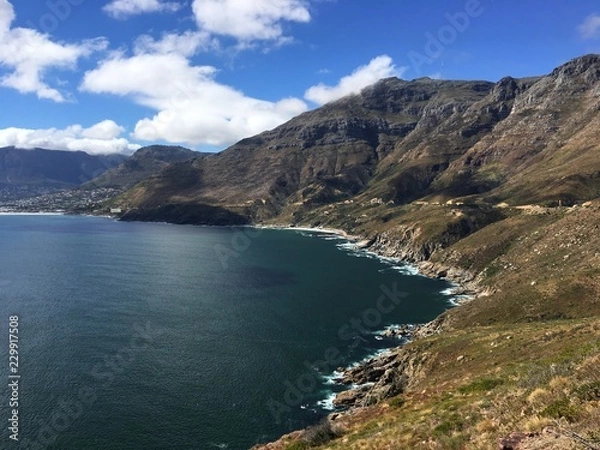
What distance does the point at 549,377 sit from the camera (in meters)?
27.2

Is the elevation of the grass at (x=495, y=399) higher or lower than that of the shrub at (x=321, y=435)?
higher

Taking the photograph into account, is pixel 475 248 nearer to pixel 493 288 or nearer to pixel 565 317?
pixel 493 288

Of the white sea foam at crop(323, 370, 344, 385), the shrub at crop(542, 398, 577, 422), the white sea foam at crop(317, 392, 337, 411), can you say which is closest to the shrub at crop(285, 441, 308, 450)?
the shrub at crop(542, 398, 577, 422)

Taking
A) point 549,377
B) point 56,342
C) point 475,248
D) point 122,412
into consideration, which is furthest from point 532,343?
point 475,248

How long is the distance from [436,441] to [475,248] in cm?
16659
